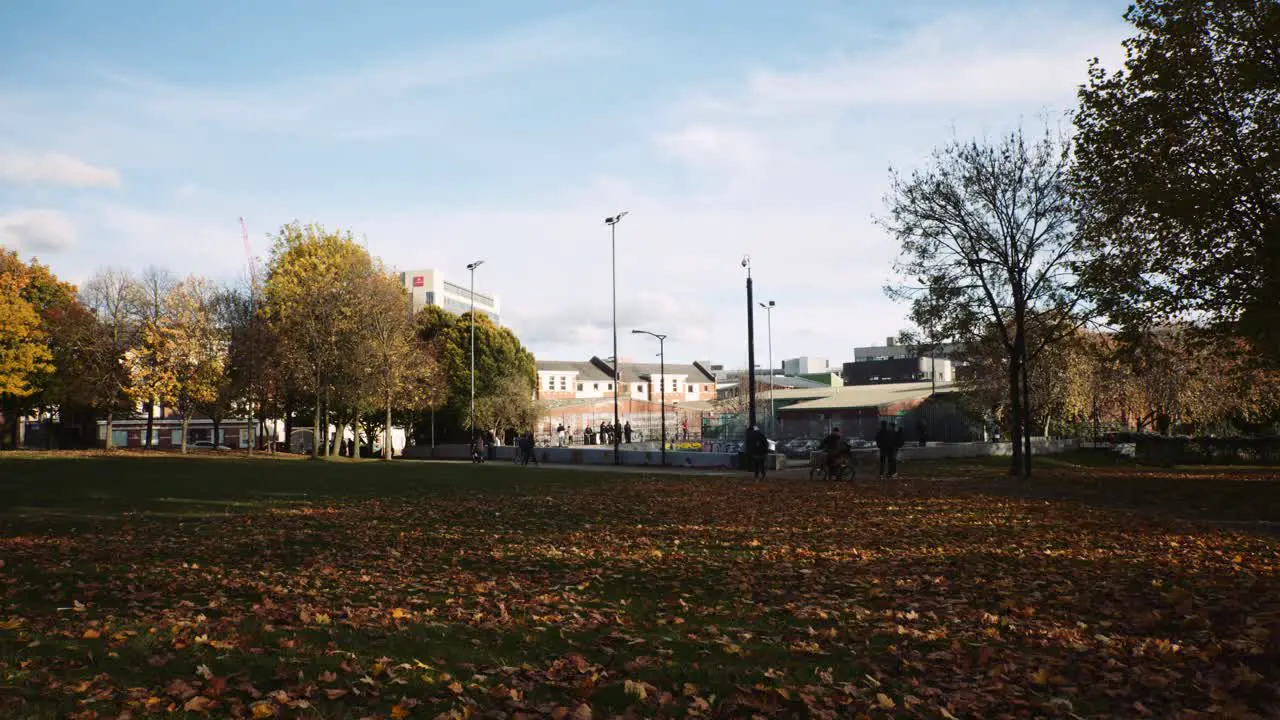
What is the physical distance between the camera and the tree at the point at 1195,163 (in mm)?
18062

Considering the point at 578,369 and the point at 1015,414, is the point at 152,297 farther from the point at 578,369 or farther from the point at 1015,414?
the point at 578,369

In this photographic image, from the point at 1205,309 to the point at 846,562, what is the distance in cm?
1530

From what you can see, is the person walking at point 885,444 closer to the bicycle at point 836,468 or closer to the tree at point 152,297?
the bicycle at point 836,468

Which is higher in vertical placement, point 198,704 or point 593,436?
point 593,436

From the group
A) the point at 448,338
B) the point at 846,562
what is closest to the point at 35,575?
→ the point at 846,562

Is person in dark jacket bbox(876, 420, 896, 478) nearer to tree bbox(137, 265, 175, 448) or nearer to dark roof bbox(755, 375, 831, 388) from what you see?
tree bbox(137, 265, 175, 448)

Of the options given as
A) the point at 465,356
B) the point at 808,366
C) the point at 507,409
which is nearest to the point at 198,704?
the point at 507,409

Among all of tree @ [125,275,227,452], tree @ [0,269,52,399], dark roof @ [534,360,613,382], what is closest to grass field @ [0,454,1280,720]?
tree @ [0,269,52,399]

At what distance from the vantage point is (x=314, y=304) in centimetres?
4500

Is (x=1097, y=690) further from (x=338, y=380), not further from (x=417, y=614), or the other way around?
(x=338, y=380)

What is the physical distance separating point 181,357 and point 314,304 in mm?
11099

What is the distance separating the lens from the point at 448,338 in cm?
6581

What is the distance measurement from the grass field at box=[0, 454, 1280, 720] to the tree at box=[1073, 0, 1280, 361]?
610 cm

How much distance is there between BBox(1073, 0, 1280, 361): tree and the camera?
18.1 m
